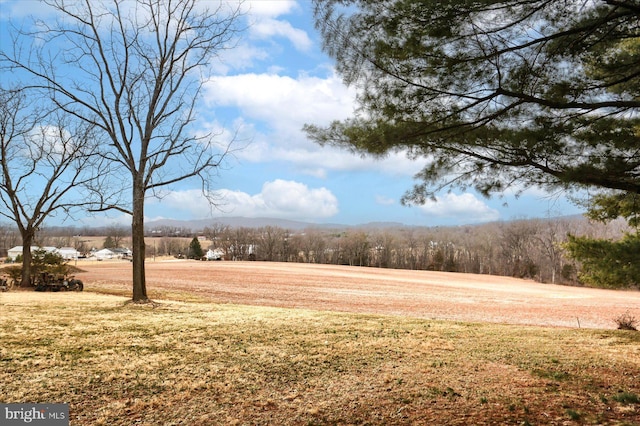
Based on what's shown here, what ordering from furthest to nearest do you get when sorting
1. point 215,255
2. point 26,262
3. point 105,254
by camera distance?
point 105,254, point 215,255, point 26,262

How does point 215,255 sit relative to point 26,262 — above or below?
below

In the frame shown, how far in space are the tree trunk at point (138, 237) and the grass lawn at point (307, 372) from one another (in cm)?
246

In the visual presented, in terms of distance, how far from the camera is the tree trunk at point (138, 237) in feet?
35.9

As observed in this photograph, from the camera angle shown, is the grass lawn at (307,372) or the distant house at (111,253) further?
the distant house at (111,253)

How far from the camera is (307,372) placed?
5277mm

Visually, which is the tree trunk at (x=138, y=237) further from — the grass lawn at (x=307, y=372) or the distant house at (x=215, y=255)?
the distant house at (x=215, y=255)

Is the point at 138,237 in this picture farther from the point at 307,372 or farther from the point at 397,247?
the point at 397,247

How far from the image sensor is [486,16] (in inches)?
184

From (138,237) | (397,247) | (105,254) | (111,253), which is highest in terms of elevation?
(138,237)

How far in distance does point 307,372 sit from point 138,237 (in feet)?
24.5

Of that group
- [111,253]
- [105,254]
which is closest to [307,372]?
[105,254]

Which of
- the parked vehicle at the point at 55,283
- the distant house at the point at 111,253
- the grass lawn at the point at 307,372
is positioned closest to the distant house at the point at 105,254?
the distant house at the point at 111,253

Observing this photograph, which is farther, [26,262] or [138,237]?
[26,262]

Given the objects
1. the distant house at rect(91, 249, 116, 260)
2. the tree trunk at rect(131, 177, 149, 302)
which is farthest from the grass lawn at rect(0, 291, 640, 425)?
the distant house at rect(91, 249, 116, 260)
